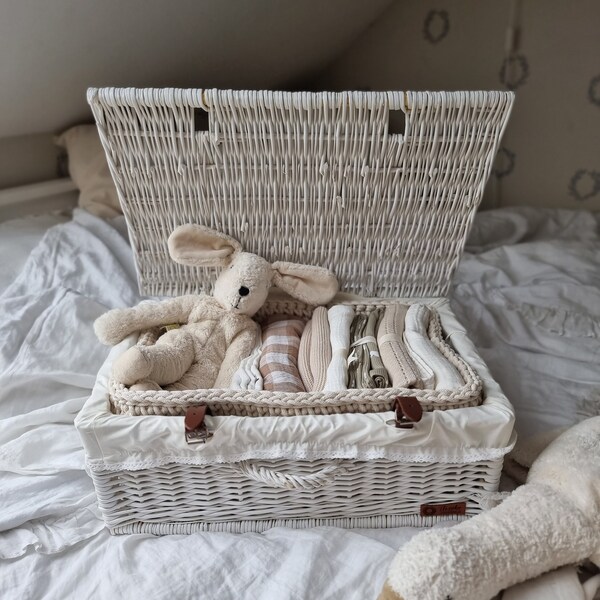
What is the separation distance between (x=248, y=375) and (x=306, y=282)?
0.67 feet

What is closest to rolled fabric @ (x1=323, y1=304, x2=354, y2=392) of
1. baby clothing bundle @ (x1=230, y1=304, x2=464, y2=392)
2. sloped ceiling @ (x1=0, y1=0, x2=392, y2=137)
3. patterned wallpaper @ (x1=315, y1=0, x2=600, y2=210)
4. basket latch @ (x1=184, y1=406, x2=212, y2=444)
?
baby clothing bundle @ (x1=230, y1=304, x2=464, y2=392)

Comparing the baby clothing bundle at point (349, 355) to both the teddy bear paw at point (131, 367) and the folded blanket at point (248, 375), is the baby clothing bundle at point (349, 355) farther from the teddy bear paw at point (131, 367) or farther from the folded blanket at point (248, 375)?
the teddy bear paw at point (131, 367)

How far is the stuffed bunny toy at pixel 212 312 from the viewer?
33.5 inches

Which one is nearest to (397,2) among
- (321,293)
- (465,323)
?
(465,323)

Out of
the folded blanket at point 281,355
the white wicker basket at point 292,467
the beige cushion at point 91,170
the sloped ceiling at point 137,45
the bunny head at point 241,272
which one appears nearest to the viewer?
the white wicker basket at point 292,467

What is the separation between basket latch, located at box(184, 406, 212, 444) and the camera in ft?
2.20

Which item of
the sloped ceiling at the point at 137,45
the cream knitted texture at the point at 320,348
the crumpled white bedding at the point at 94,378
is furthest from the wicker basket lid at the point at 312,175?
the sloped ceiling at the point at 137,45

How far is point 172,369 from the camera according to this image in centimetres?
82

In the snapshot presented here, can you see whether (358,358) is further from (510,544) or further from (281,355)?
(510,544)

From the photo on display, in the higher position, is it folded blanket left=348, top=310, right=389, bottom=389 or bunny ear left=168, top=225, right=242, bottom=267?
bunny ear left=168, top=225, right=242, bottom=267

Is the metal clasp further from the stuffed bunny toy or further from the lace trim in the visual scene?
the stuffed bunny toy

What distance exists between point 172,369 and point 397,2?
1.69 meters

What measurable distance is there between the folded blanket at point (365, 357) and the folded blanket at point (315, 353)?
0.04 metres

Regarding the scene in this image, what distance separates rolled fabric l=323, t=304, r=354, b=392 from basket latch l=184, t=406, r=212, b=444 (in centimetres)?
16
